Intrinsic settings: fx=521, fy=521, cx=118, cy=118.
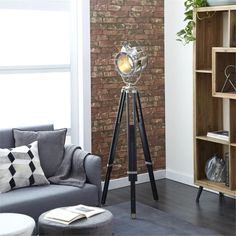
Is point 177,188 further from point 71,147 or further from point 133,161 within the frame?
point 71,147

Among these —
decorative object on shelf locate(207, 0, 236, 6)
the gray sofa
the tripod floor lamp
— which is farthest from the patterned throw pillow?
decorative object on shelf locate(207, 0, 236, 6)

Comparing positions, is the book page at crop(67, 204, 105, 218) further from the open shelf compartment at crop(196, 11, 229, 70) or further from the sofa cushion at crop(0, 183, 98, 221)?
the open shelf compartment at crop(196, 11, 229, 70)

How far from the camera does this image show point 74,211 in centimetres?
373

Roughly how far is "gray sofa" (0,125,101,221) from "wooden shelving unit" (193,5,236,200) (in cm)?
124

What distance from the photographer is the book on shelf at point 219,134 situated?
5.02 m

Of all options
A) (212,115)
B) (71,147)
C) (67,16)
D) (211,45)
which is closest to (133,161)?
(71,147)

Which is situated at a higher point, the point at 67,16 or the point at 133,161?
the point at 67,16

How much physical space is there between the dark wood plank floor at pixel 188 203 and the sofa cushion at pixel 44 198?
89 centimetres

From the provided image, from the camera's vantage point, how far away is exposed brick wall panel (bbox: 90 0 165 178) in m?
5.62

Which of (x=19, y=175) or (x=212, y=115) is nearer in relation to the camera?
(x=19, y=175)

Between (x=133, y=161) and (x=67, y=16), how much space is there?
178cm

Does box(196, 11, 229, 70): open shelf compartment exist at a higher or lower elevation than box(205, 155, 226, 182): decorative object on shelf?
higher

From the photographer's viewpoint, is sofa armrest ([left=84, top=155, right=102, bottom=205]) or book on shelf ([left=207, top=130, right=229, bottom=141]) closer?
sofa armrest ([left=84, top=155, right=102, bottom=205])

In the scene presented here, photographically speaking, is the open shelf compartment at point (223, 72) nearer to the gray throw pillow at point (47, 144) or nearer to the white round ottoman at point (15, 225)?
the gray throw pillow at point (47, 144)
